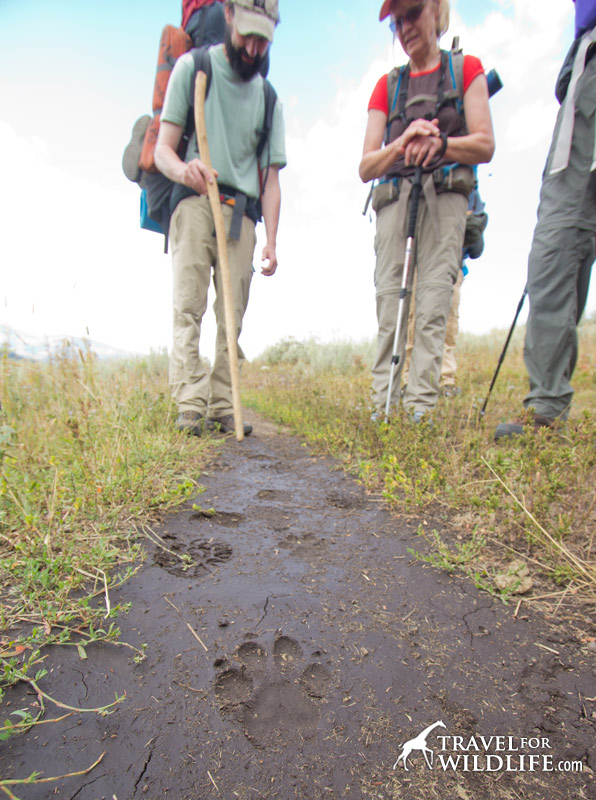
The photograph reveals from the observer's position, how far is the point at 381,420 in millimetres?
3105

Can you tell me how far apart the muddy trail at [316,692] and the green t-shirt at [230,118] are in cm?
311

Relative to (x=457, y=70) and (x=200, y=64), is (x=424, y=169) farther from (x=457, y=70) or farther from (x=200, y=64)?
(x=200, y=64)

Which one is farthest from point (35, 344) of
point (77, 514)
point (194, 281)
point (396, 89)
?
point (396, 89)

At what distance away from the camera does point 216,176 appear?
343 cm

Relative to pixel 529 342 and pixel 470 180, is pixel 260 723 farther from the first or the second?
pixel 470 180

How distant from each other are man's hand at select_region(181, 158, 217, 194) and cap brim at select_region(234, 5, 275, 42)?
3.08 ft

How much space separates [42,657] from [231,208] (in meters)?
3.41

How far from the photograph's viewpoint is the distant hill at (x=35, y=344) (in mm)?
3471

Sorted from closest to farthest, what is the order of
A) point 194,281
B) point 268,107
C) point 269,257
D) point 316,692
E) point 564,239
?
1. point 316,692
2. point 564,239
3. point 194,281
4. point 268,107
5. point 269,257

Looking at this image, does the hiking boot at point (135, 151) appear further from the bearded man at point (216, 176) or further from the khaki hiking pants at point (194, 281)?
the khaki hiking pants at point (194, 281)

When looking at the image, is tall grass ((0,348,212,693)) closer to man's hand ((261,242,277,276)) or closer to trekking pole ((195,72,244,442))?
trekking pole ((195,72,244,442))

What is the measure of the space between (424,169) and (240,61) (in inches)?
65.5

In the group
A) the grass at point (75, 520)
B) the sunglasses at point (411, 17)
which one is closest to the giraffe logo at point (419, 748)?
the grass at point (75, 520)

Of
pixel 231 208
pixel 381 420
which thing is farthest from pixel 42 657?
pixel 231 208
